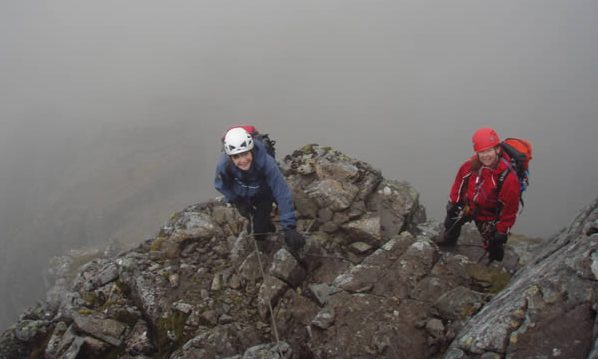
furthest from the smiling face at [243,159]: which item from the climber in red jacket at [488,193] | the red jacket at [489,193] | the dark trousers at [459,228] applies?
the dark trousers at [459,228]

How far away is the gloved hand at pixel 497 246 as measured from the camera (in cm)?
1040

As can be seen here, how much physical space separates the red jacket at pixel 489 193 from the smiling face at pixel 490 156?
0.17m

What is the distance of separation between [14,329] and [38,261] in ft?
660

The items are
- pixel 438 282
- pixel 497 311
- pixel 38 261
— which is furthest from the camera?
pixel 38 261

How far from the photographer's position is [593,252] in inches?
245

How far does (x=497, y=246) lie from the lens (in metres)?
11.0

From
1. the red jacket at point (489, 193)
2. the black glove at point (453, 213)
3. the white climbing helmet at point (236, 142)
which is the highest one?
the white climbing helmet at point (236, 142)

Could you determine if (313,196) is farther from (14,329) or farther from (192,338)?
(14,329)

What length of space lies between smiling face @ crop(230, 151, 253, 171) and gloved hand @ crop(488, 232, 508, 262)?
739cm

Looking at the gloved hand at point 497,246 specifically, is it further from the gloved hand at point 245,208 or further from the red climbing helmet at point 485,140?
the gloved hand at point 245,208

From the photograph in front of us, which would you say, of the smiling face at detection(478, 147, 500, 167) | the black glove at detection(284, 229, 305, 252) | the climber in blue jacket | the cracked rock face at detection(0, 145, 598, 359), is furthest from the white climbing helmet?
the smiling face at detection(478, 147, 500, 167)

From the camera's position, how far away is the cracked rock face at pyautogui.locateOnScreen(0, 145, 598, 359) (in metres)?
6.40

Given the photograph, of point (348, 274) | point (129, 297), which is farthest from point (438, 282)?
point (129, 297)

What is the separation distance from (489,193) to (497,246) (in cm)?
195
